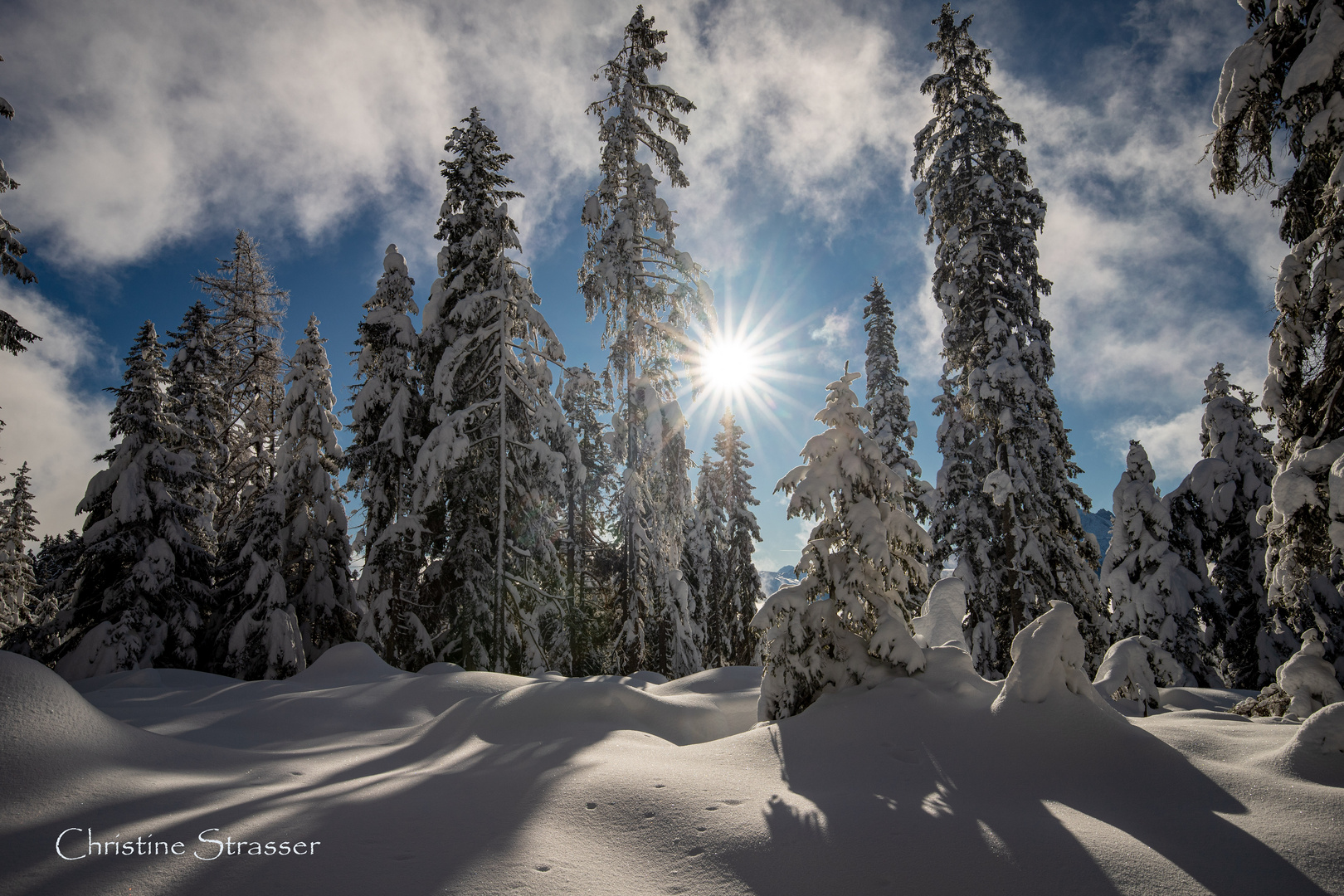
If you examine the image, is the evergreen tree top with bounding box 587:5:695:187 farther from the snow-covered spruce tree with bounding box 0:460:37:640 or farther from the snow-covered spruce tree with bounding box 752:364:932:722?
the snow-covered spruce tree with bounding box 0:460:37:640

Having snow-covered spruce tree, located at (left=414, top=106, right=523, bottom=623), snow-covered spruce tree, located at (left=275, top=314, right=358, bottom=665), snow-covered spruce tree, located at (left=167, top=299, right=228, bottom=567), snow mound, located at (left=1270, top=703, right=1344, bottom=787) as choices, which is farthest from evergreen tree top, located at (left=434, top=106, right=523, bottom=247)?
snow mound, located at (left=1270, top=703, right=1344, bottom=787)

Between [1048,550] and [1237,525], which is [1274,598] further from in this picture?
[1237,525]

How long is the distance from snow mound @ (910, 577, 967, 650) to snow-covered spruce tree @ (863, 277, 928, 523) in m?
5.32

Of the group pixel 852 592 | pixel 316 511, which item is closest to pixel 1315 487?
pixel 852 592

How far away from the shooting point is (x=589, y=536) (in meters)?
24.3

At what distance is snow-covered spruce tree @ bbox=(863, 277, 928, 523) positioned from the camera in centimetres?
2036

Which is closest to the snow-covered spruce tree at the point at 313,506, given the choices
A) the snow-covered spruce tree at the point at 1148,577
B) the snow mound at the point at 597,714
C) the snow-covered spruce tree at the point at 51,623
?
the snow-covered spruce tree at the point at 51,623

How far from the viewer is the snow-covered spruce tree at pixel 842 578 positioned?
6.87 meters

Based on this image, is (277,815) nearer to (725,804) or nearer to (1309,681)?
(725,804)

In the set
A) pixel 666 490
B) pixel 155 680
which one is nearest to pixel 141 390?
pixel 155 680

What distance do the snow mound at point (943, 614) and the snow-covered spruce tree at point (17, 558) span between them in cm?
3347

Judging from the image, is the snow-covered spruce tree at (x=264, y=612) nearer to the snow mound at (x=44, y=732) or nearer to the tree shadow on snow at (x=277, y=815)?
the tree shadow on snow at (x=277, y=815)

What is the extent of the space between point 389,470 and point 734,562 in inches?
620

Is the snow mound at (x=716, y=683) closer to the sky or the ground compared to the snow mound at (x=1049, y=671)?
closer to the ground
